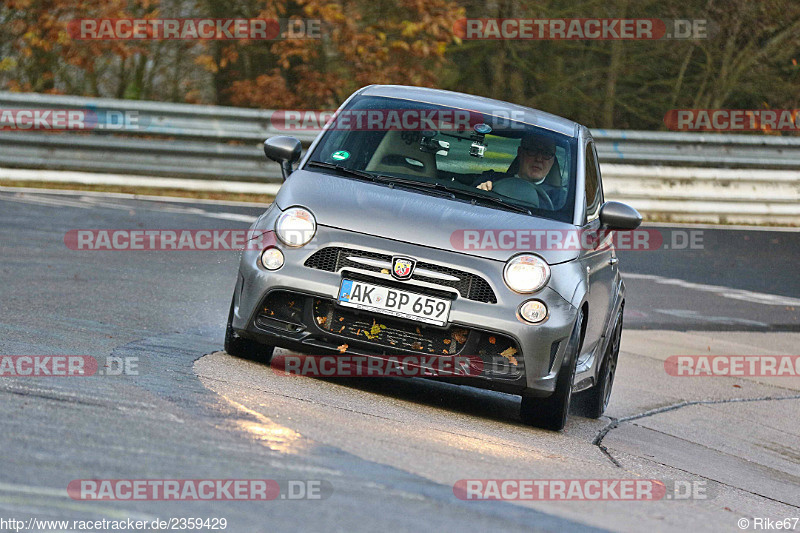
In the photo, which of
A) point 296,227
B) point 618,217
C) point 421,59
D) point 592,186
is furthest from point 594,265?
point 421,59

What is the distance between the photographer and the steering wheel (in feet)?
25.3

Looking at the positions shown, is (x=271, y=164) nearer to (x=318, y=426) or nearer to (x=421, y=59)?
(x=421, y=59)

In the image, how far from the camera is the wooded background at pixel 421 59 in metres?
22.6

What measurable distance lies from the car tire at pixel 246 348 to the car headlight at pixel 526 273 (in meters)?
1.51

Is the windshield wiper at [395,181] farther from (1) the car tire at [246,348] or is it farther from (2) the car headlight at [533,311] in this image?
(1) the car tire at [246,348]

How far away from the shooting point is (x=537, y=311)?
22.8ft

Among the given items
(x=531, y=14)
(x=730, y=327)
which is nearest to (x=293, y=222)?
(x=730, y=327)

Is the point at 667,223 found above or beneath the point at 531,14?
beneath

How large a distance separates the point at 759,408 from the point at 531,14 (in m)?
15.7

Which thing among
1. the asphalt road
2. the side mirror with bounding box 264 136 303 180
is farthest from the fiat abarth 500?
the asphalt road

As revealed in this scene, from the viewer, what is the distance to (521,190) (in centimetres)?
776

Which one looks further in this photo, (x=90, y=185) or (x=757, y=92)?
(x=757, y=92)

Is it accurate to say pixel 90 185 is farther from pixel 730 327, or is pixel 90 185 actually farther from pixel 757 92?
pixel 757 92

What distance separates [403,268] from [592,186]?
83.0 inches
